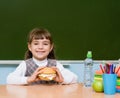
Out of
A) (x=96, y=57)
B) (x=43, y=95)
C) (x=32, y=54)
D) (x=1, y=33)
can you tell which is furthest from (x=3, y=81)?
(x=43, y=95)

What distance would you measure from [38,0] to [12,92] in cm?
139

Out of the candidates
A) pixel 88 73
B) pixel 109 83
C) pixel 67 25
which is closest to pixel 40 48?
pixel 88 73

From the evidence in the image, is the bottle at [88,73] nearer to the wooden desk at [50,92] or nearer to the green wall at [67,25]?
the wooden desk at [50,92]

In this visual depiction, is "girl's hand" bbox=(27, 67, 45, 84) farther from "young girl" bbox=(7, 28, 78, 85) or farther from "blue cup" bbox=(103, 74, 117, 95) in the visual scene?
"blue cup" bbox=(103, 74, 117, 95)

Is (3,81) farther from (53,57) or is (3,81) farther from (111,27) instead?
(111,27)

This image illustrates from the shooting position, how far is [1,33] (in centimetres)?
272

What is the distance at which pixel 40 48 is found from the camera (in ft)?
6.65

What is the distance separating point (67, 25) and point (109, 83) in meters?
1.36

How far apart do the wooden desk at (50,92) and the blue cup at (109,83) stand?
3 centimetres

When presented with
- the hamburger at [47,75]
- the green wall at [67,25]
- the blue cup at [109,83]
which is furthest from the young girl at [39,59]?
the green wall at [67,25]

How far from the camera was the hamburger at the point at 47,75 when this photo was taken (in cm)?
174

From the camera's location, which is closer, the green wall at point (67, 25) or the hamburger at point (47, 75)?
the hamburger at point (47, 75)

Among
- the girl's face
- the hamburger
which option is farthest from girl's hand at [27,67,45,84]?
the girl's face

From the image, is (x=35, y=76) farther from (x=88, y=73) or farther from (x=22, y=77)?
(x=88, y=73)
